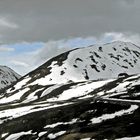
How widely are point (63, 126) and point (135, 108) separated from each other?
1352 centimetres

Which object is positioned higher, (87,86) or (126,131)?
(87,86)

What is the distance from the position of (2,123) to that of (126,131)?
164 ft

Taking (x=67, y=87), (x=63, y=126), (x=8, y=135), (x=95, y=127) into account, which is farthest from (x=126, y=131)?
(x=67, y=87)

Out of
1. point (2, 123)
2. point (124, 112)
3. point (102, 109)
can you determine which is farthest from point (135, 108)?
point (2, 123)

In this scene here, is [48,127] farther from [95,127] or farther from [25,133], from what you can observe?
[95,127]

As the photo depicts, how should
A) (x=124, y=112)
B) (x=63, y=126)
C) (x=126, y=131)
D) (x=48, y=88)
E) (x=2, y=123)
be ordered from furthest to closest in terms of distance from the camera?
(x=48, y=88), (x=2, y=123), (x=63, y=126), (x=124, y=112), (x=126, y=131)

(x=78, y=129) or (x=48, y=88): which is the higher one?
(x=48, y=88)

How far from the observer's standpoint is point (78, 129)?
2445 inches

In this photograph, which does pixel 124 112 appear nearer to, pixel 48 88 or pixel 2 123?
pixel 2 123

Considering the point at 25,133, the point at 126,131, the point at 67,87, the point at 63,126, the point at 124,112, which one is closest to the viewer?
the point at 126,131

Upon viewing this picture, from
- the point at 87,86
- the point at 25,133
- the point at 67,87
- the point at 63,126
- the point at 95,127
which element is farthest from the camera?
the point at 67,87

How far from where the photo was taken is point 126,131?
51.8 m

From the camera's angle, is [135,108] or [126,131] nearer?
[126,131]

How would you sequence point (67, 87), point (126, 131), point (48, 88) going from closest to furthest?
point (126, 131)
point (67, 87)
point (48, 88)
